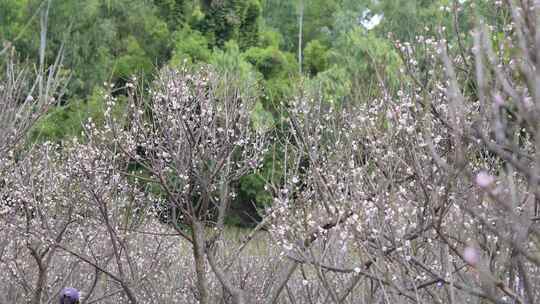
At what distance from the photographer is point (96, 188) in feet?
24.2

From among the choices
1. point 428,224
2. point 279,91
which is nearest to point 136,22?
point 279,91

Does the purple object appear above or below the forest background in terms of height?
above

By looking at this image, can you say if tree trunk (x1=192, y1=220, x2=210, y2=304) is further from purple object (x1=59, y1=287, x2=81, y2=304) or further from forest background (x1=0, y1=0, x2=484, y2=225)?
forest background (x1=0, y1=0, x2=484, y2=225)

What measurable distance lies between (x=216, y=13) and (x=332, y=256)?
17166 mm

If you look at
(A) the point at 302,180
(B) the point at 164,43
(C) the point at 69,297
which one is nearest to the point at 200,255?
(C) the point at 69,297

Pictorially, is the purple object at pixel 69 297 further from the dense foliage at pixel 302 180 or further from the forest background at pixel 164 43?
the forest background at pixel 164 43

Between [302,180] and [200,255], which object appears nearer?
[200,255]

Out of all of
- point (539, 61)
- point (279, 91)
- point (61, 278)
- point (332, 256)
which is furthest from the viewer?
point (279, 91)

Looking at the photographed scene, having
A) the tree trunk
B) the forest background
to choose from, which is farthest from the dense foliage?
the forest background

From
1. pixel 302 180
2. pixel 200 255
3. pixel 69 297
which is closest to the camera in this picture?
pixel 69 297

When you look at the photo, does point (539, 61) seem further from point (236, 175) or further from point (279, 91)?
point (279, 91)

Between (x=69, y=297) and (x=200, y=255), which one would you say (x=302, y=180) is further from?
(x=69, y=297)

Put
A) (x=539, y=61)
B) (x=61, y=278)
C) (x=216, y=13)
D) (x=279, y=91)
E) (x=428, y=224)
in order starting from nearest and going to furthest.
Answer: (x=539, y=61) → (x=428, y=224) → (x=61, y=278) → (x=279, y=91) → (x=216, y=13)

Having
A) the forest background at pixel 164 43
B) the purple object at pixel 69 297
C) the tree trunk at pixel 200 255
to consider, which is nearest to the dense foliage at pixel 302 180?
the tree trunk at pixel 200 255
